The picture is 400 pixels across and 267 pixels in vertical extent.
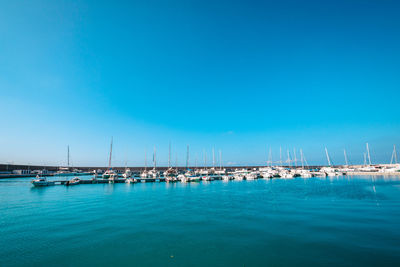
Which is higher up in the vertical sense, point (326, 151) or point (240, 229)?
point (326, 151)

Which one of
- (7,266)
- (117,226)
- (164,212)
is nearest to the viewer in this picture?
(7,266)

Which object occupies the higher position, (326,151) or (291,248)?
(326,151)

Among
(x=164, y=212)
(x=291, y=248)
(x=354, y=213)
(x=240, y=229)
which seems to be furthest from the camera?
(x=164, y=212)

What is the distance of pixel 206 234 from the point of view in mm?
16484

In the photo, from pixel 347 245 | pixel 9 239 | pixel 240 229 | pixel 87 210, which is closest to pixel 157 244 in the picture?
pixel 240 229

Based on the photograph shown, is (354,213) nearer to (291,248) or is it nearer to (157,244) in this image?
(291,248)

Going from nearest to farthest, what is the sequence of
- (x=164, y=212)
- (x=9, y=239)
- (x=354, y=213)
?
1. (x=9, y=239)
2. (x=354, y=213)
3. (x=164, y=212)

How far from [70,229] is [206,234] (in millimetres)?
13039

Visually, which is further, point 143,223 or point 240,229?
point 143,223

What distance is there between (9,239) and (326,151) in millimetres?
123315

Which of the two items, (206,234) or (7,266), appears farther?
(206,234)

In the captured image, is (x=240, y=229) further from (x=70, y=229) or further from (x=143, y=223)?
(x=70, y=229)

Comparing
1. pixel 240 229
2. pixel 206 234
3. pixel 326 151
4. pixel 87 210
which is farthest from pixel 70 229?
pixel 326 151

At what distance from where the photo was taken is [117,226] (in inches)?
738
